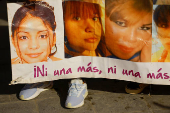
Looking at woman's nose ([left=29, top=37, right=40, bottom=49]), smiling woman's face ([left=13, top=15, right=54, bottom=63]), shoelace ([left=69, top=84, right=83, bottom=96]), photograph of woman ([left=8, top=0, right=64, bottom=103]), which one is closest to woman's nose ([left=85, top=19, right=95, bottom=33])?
photograph of woman ([left=8, top=0, right=64, bottom=103])

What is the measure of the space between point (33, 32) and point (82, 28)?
0.51 m

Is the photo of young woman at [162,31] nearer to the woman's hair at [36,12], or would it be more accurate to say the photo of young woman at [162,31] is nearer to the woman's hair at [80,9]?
the woman's hair at [80,9]

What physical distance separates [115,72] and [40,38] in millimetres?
883

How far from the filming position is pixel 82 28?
2881 millimetres

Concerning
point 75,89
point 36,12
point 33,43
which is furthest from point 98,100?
point 36,12

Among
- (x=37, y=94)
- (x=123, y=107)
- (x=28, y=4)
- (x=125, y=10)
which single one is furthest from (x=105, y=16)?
(x=37, y=94)

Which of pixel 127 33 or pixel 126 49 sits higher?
pixel 127 33

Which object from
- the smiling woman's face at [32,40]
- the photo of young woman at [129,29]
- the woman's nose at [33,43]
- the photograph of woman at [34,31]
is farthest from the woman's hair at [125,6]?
the woman's nose at [33,43]

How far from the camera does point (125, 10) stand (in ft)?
9.17

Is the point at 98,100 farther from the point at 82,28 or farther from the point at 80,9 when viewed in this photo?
the point at 80,9

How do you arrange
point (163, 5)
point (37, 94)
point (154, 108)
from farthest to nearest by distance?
point (37, 94) → point (154, 108) → point (163, 5)

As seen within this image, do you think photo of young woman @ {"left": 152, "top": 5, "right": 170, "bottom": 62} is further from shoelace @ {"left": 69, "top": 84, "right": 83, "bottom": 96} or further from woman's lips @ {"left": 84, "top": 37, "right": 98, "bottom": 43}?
shoelace @ {"left": 69, "top": 84, "right": 83, "bottom": 96}

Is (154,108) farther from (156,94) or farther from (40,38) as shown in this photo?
(40,38)

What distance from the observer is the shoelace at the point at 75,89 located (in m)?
3.03
